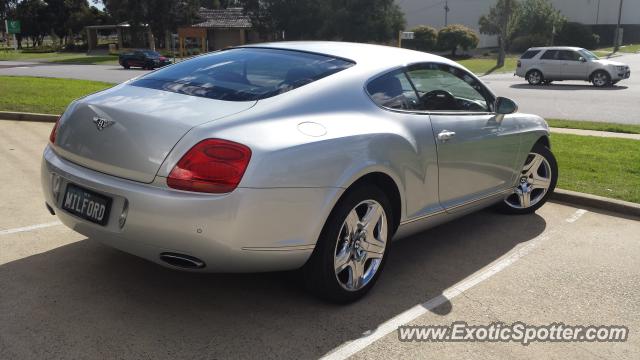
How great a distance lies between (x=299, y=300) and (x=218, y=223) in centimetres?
96

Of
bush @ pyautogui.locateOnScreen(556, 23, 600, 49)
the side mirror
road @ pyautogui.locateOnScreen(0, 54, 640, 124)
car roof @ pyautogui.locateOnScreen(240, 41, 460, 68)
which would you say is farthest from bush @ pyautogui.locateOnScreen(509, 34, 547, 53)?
car roof @ pyautogui.locateOnScreen(240, 41, 460, 68)

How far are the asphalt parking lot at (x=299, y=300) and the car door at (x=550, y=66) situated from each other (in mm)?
22771

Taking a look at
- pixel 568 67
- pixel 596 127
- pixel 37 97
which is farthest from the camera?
pixel 568 67

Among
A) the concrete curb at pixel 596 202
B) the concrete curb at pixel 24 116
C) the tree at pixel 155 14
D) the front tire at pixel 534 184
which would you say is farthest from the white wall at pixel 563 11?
the front tire at pixel 534 184

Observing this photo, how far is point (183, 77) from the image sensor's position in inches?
157

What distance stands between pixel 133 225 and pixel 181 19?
189 ft

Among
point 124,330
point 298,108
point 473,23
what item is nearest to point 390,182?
point 298,108

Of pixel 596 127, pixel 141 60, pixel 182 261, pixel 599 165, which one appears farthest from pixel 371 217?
pixel 141 60

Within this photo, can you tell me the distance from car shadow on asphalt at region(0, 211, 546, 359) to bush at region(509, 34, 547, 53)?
57.4m

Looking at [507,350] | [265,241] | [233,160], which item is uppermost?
[233,160]

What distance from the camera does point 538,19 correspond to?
189 feet

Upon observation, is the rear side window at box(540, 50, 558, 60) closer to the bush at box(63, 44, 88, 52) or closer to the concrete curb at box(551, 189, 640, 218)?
the concrete curb at box(551, 189, 640, 218)

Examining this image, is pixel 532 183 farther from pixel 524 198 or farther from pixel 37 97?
pixel 37 97

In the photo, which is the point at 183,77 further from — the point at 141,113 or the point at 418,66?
the point at 418,66
